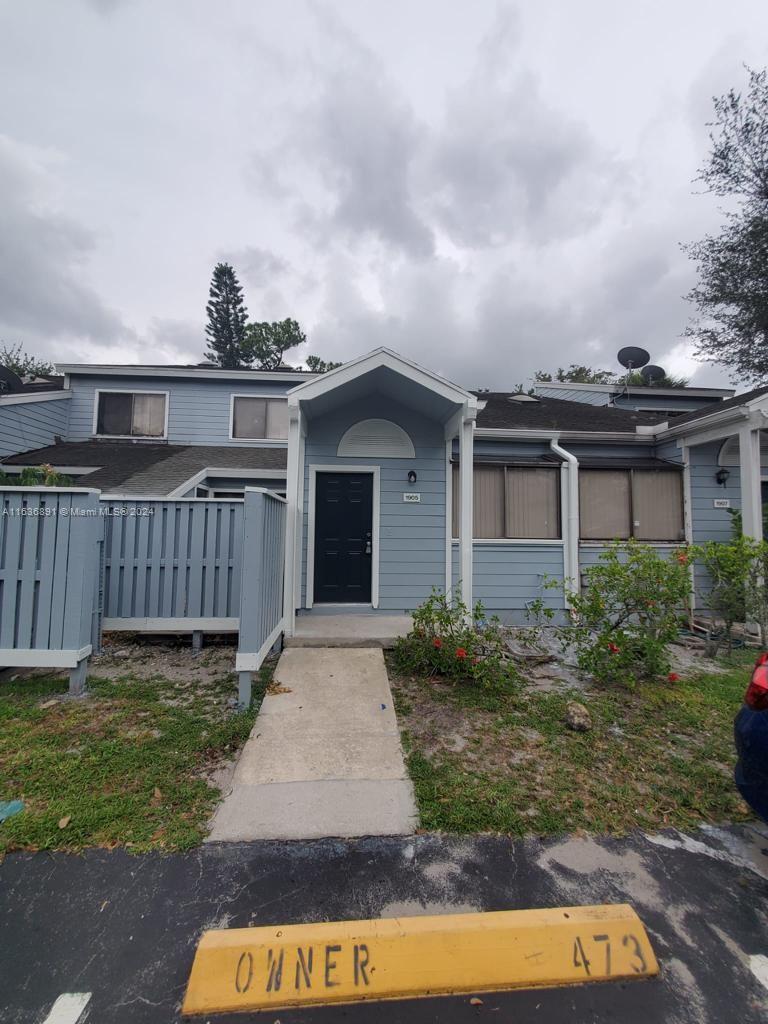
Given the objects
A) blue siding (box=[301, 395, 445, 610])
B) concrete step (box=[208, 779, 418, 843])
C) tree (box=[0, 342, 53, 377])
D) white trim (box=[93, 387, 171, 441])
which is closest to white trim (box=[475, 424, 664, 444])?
blue siding (box=[301, 395, 445, 610])

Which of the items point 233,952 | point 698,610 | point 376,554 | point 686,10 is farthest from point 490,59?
point 233,952

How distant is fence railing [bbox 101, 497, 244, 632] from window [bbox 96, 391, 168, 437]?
6.11 meters

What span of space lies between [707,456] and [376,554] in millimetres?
5713

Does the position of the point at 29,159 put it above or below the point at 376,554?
above

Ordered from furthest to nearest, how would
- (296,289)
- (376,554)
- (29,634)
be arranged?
(296,289), (376,554), (29,634)

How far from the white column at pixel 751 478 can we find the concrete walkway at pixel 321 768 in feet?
19.2

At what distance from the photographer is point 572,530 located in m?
6.68

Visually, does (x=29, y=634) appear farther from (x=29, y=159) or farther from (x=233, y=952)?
(x=29, y=159)

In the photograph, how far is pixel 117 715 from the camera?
353cm

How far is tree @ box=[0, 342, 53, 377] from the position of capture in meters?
22.6

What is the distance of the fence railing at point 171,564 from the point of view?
15.6ft

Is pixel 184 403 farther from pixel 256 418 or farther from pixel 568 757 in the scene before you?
pixel 568 757

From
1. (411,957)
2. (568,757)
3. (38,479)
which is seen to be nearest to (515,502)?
(568,757)

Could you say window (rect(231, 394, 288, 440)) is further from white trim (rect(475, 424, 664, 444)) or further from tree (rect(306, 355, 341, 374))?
tree (rect(306, 355, 341, 374))
